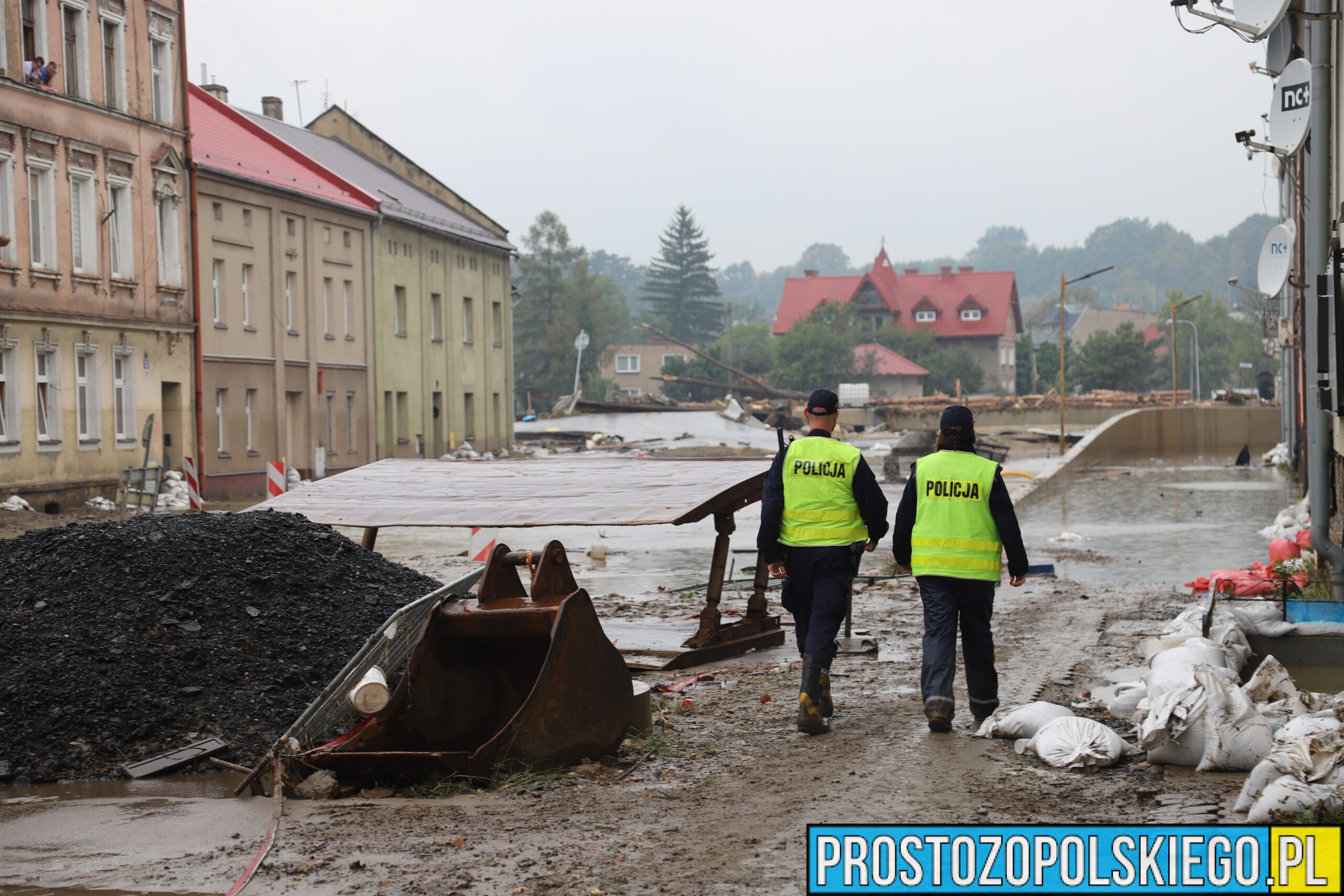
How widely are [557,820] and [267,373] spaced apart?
32.0m

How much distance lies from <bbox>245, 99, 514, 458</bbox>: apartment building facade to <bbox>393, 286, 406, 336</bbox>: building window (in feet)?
0.11

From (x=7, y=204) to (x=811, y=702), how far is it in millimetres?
23447

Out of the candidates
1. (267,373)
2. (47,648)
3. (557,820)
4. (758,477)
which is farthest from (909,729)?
(267,373)

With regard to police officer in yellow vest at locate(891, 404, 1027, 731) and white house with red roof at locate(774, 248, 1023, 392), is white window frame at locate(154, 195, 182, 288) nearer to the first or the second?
police officer in yellow vest at locate(891, 404, 1027, 731)

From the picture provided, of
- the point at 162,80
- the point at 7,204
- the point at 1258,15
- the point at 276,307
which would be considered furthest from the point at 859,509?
the point at 276,307

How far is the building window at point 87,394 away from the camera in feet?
94.6

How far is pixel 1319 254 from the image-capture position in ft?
39.0

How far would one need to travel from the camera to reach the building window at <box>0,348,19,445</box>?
26.5 m

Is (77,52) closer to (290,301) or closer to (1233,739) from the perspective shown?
(290,301)

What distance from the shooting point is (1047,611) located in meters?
13.5

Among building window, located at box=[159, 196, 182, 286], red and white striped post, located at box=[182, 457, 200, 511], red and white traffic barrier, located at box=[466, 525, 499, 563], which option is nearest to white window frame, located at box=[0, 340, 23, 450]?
red and white striped post, located at box=[182, 457, 200, 511]

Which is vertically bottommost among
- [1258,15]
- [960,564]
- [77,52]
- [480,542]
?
[480,542]

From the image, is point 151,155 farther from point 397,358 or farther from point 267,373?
point 397,358

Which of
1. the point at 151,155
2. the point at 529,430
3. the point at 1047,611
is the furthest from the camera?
the point at 529,430
